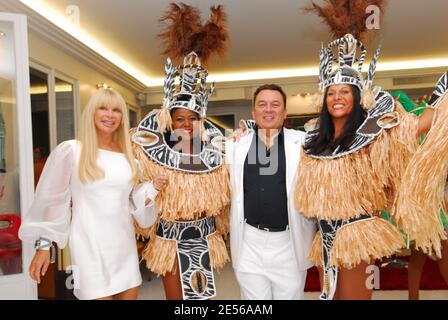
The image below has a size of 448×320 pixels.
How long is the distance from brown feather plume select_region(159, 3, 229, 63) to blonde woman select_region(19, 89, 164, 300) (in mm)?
578

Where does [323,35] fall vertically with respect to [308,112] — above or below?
above

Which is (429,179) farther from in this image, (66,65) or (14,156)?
(66,65)

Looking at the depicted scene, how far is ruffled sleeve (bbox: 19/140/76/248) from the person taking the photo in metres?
1.74

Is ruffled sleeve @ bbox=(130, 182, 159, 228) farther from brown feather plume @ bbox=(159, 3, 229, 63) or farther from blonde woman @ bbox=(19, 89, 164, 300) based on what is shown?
brown feather plume @ bbox=(159, 3, 229, 63)

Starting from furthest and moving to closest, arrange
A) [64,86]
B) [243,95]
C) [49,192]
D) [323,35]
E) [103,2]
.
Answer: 1. [243,95]
2. [323,35]
3. [64,86]
4. [103,2]
5. [49,192]

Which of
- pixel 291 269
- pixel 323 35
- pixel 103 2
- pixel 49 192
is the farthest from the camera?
pixel 323 35

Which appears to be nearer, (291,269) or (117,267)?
(117,267)

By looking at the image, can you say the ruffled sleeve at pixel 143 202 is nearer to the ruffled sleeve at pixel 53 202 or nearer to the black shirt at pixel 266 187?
the ruffled sleeve at pixel 53 202

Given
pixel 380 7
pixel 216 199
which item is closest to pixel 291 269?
pixel 216 199

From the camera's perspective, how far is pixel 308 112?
7035 millimetres

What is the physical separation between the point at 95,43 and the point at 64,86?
2.04ft

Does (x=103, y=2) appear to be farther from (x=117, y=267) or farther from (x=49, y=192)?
(x=117, y=267)

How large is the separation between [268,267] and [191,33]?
127cm
